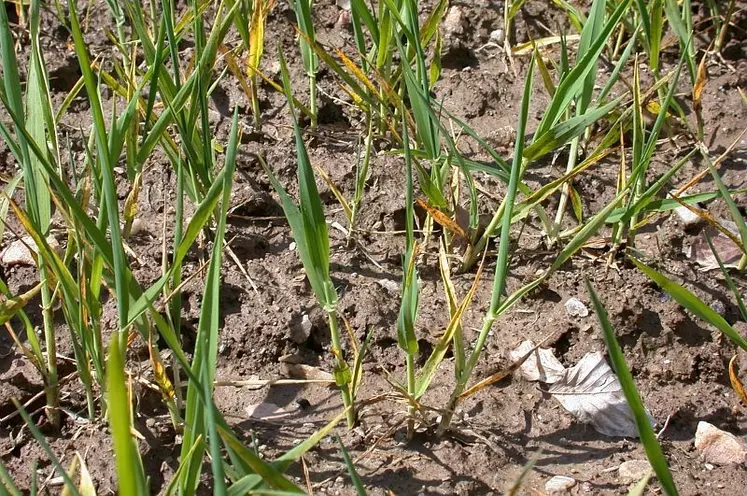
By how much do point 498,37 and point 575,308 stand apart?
2.75 ft

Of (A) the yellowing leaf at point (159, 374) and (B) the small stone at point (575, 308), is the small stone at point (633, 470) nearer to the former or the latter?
(B) the small stone at point (575, 308)

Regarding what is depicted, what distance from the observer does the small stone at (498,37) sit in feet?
6.81

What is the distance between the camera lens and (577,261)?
158 cm

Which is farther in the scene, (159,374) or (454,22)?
(454,22)

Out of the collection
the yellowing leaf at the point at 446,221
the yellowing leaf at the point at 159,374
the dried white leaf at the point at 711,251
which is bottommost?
the dried white leaf at the point at 711,251

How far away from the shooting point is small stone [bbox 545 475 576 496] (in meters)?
1.22

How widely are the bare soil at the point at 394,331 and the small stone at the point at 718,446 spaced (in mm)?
15

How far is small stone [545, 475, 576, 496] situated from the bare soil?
0.6 inches

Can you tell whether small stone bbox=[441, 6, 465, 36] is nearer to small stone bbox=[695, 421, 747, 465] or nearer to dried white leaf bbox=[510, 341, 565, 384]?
dried white leaf bbox=[510, 341, 565, 384]

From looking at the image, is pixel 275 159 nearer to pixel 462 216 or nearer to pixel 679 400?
pixel 462 216

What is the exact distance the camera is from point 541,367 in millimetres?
1403

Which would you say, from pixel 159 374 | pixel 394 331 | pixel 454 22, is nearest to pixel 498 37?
pixel 454 22

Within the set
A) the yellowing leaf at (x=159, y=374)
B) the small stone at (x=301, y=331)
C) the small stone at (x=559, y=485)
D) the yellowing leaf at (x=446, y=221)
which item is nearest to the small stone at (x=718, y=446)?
the small stone at (x=559, y=485)

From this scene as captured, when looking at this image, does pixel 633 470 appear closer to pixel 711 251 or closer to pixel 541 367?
pixel 541 367
